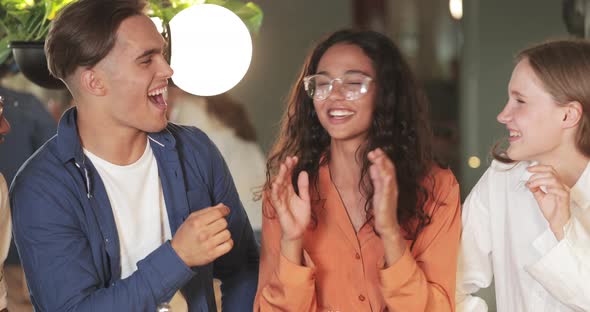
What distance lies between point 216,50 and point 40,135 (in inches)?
53.6

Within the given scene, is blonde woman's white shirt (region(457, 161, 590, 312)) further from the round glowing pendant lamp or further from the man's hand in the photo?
the round glowing pendant lamp

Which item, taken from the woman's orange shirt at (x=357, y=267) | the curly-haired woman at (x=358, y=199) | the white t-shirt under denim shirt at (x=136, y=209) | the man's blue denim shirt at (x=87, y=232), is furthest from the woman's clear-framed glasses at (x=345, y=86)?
the white t-shirt under denim shirt at (x=136, y=209)

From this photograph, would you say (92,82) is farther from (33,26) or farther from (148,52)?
(33,26)

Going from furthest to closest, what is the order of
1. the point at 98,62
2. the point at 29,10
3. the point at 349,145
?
the point at 29,10 < the point at 349,145 < the point at 98,62

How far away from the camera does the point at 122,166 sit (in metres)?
2.01

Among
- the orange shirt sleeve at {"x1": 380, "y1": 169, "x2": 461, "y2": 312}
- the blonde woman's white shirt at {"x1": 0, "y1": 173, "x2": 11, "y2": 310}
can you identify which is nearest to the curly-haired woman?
the orange shirt sleeve at {"x1": 380, "y1": 169, "x2": 461, "y2": 312}

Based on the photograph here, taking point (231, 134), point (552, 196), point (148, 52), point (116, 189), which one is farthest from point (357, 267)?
point (231, 134)

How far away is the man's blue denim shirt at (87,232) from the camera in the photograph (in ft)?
5.91

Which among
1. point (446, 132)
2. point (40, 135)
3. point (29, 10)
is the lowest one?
point (446, 132)

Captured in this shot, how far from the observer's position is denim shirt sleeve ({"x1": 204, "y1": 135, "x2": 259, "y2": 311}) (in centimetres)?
220

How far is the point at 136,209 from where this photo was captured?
200cm

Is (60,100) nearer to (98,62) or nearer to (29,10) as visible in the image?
(29,10)

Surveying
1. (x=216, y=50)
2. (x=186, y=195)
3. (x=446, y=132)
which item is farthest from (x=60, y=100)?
(x=186, y=195)

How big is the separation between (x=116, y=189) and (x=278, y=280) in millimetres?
436
